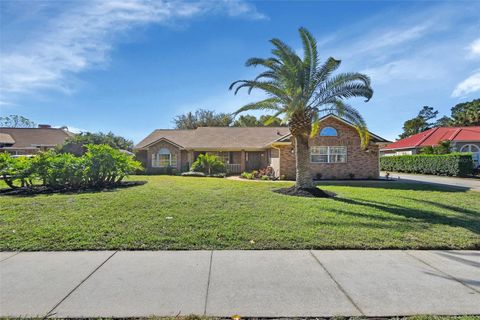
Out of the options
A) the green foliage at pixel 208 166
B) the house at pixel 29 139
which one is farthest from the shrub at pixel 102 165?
the house at pixel 29 139

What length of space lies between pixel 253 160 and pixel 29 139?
42116mm

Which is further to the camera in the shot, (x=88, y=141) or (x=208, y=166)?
(x=88, y=141)

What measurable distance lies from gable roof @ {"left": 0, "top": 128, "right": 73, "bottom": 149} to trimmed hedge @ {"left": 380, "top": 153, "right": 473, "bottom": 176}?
50829 millimetres

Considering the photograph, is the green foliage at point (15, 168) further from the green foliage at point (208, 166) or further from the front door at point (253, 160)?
the front door at point (253, 160)

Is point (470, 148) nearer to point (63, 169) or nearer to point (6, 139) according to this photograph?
point (63, 169)

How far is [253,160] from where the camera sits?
28703 millimetres

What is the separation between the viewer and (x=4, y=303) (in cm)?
374

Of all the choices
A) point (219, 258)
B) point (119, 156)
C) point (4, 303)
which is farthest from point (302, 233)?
point (119, 156)

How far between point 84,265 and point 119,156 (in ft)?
32.0

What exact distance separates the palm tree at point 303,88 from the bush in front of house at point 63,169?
266 inches

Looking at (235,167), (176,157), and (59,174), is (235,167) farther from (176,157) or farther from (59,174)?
(59,174)

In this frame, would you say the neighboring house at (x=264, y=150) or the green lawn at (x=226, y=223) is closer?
the green lawn at (x=226, y=223)

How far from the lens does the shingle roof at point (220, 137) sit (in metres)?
28.2

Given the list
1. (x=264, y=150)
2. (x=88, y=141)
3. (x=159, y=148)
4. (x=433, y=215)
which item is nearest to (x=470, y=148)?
(x=264, y=150)
